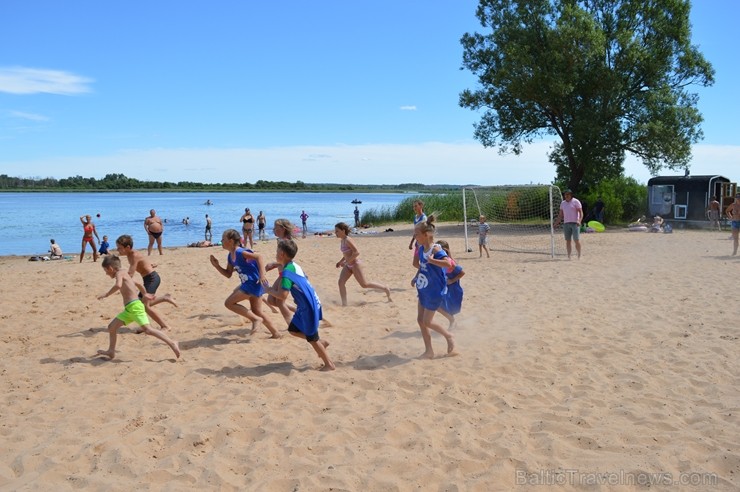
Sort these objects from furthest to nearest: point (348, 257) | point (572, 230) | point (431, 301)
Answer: point (572, 230), point (348, 257), point (431, 301)

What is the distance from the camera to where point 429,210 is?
3519cm

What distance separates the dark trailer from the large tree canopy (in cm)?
120

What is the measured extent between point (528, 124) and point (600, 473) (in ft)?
83.4

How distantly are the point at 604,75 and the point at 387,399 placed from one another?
23026 millimetres

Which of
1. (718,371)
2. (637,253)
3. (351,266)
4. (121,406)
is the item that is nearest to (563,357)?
(718,371)

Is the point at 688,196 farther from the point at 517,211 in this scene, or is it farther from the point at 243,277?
the point at 243,277

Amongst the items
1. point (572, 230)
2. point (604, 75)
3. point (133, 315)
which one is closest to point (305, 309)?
point (133, 315)

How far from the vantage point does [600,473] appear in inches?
151

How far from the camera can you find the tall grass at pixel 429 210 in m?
34.4

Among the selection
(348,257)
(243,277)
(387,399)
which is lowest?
(387,399)

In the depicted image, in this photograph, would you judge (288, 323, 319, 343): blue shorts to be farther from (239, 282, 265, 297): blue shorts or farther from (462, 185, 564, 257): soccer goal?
(462, 185, 564, 257): soccer goal

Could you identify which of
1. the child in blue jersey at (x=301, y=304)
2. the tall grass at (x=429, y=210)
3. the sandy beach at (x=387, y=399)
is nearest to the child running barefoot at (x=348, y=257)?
the sandy beach at (x=387, y=399)

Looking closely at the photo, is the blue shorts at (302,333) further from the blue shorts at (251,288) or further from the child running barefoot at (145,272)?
the child running barefoot at (145,272)

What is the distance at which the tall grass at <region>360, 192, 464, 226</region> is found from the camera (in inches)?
1353
